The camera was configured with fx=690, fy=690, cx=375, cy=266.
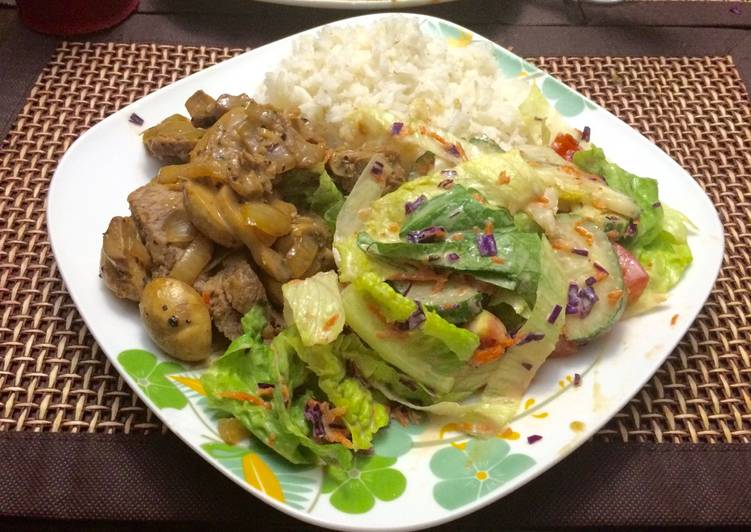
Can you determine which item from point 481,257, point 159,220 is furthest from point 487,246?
point 159,220

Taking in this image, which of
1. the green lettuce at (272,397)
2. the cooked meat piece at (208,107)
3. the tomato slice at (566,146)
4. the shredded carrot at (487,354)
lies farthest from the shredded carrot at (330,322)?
the tomato slice at (566,146)

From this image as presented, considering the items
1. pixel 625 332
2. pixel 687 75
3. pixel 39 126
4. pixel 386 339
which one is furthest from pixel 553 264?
pixel 39 126

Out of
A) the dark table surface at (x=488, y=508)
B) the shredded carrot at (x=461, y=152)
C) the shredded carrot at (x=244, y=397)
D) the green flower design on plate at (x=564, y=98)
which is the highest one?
the green flower design on plate at (x=564, y=98)

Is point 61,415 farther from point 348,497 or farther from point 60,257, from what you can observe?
point 348,497

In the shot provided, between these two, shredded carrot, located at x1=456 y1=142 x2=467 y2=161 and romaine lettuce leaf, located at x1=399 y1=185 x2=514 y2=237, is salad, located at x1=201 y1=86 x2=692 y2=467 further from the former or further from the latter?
shredded carrot, located at x1=456 y1=142 x2=467 y2=161

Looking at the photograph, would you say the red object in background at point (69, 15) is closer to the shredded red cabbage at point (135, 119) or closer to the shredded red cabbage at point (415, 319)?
the shredded red cabbage at point (135, 119)

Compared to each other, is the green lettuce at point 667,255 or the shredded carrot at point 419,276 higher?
the shredded carrot at point 419,276
